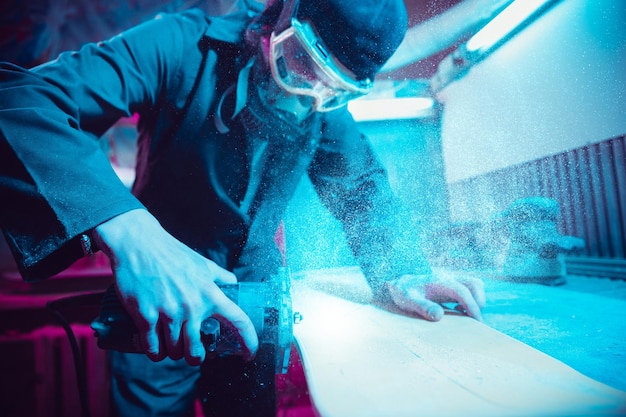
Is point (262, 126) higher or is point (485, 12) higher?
point (485, 12)

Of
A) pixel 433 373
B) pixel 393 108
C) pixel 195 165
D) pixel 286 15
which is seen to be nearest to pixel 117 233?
pixel 195 165

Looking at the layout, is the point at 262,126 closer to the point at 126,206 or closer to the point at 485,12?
the point at 126,206

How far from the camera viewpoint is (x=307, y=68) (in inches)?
25.4

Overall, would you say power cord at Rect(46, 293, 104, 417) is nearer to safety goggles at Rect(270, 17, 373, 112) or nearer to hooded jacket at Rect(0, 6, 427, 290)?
hooded jacket at Rect(0, 6, 427, 290)

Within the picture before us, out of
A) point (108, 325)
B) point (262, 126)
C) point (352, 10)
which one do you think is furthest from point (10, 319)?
point (352, 10)

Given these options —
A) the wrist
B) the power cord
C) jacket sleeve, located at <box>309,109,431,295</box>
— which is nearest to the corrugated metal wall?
jacket sleeve, located at <box>309,109,431,295</box>

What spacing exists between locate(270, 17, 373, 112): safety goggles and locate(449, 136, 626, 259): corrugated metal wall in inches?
13.7

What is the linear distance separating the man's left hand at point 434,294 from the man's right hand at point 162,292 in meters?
0.33

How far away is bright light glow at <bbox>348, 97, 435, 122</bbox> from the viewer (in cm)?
82

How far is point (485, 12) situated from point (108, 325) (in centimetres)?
89

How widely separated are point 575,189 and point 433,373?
0.56 m

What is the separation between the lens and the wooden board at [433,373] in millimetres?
305

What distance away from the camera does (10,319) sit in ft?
3.41

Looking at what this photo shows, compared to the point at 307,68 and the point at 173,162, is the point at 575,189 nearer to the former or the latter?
the point at 307,68
